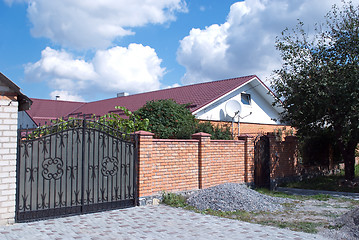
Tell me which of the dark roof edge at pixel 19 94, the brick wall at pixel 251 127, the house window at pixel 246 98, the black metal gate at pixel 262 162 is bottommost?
the black metal gate at pixel 262 162

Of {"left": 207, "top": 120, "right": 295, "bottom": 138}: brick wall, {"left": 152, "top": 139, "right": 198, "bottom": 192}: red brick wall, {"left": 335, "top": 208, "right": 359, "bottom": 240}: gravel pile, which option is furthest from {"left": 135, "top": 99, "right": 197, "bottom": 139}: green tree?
{"left": 335, "top": 208, "right": 359, "bottom": 240}: gravel pile

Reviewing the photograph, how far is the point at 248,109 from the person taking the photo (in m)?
18.2

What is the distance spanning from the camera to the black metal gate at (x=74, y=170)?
6629 mm

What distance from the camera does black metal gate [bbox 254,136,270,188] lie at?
39.4 ft

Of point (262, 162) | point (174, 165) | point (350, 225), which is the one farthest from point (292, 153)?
point (350, 225)

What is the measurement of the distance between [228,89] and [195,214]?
389 inches

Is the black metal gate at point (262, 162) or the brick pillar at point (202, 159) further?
the black metal gate at point (262, 162)

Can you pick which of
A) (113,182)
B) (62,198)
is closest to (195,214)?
(113,182)

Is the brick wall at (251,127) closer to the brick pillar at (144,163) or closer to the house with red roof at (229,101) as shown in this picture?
the house with red roof at (229,101)

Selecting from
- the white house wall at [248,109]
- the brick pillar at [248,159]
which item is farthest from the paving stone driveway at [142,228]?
the white house wall at [248,109]

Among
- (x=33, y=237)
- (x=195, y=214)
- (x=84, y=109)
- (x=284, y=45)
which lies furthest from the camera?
(x=84, y=109)

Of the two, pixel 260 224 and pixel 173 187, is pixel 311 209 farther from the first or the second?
pixel 173 187

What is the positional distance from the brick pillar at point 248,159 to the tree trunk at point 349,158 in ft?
13.8

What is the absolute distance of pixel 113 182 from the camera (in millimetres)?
7926
